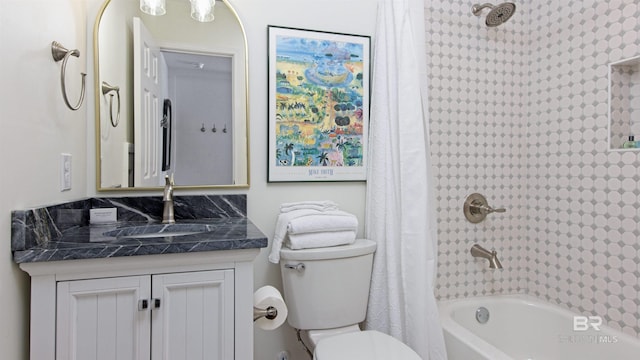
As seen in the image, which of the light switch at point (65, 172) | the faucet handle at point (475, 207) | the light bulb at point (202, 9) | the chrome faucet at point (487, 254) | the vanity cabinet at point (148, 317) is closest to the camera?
the vanity cabinet at point (148, 317)

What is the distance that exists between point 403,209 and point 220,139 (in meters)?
0.89

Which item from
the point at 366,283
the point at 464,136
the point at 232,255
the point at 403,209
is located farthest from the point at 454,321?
the point at 232,255

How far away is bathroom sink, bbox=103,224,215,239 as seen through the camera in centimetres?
139

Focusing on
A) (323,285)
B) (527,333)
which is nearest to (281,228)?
(323,285)

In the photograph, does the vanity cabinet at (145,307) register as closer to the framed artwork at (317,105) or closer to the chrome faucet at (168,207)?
the chrome faucet at (168,207)

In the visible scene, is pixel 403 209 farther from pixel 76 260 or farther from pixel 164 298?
pixel 76 260

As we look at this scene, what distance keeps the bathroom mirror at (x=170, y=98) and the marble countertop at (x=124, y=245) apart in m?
0.38

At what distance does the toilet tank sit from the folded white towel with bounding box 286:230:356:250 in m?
0.02

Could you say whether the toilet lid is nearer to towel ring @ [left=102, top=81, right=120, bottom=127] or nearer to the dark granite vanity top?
the dark granite vanity top

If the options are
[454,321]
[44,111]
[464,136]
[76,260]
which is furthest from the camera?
[464,136]

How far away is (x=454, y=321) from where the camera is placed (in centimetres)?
178

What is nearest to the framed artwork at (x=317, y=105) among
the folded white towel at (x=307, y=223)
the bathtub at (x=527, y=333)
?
the folded white towel at (x=307, y=223)

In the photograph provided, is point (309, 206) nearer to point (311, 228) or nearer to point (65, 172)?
point (311, 228)

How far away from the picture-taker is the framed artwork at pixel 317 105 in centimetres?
171
